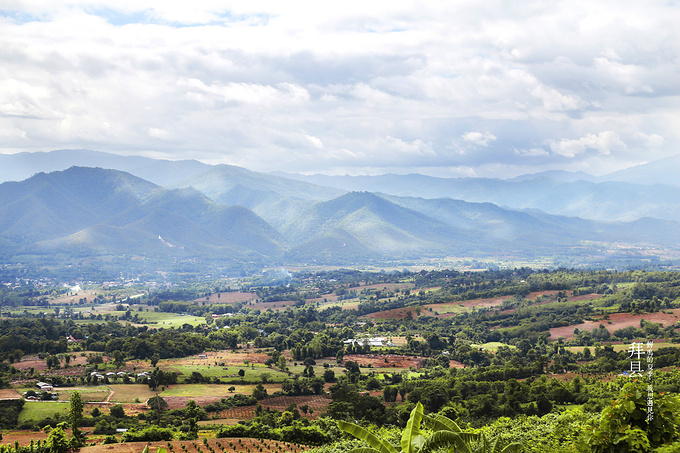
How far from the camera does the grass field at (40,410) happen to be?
153ft

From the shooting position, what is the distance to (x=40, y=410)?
160 ft

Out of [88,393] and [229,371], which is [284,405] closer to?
[229,371]

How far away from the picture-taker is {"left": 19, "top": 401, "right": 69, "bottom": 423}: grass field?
46750 mm

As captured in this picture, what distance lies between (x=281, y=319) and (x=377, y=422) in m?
72.3

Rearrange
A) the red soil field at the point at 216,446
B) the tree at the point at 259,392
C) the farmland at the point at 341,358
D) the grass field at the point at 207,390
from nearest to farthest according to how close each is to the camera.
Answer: the red soil field at the point at 216,446 → the farmland at the point at 341,358 → the tree at the point at 259,392 → the grass field at the point at 207,390

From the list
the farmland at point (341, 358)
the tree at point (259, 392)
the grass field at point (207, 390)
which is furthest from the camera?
the grass field at point (207, 390)

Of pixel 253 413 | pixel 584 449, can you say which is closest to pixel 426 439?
pixel 584 449

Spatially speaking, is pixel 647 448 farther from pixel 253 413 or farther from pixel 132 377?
pixel 132 377

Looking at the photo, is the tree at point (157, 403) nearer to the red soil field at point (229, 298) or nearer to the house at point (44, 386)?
the house at point (44, 386)

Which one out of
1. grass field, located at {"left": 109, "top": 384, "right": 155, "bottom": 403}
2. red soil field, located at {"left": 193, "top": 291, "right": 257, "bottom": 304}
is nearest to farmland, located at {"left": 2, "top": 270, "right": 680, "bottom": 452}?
grass field, located at {"left": 109, "top": 384, "right": 155, "bottom": 403}

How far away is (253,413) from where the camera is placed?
163 feet

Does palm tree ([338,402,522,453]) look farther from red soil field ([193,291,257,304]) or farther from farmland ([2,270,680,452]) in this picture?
red soil field ([193,291,257,304])

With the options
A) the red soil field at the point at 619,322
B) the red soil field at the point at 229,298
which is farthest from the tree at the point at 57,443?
the red soil field at the point at 229,298

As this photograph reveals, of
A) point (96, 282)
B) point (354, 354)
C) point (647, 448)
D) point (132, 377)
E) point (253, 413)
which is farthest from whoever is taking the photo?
point (96, 282)
